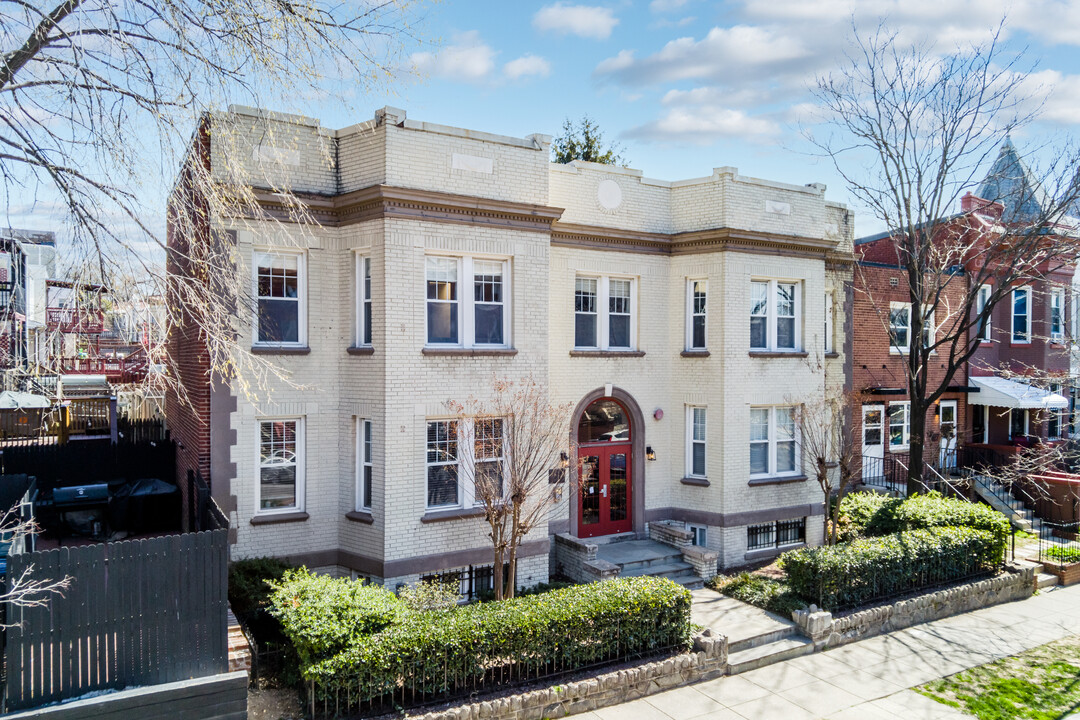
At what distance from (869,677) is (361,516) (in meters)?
8.96

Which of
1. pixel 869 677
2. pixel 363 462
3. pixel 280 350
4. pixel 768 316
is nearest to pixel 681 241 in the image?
pixel 768 316

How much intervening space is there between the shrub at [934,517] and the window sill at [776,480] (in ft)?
6.01

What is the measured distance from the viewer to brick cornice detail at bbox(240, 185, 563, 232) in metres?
12.5

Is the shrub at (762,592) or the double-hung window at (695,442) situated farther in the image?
the double-hung window at (695,442)

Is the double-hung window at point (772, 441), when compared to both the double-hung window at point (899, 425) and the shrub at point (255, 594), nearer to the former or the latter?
the double-hung window at point (899, 425)

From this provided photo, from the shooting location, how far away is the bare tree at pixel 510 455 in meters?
11.9

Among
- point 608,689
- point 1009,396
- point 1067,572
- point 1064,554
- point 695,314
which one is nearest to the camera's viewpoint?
point 608,689

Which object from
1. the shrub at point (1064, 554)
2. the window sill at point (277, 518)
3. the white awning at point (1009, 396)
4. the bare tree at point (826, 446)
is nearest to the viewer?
the window sill at point (277, 518)

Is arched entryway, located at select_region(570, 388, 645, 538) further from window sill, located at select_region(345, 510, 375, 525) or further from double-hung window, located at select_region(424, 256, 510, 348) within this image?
window sill, located at select_region(345, 510, 375, 525)

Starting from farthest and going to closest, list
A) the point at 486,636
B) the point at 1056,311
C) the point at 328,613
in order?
the point at 1056,311 → the point at 486,636 → the point at 328,613

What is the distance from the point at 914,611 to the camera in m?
13.5

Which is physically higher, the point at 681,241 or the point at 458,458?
the point at 681,241

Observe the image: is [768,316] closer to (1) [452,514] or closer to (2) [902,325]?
(2) [902,325]

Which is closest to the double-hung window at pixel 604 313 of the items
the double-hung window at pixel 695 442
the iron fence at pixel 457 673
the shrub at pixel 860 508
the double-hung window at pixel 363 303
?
the double-hung window at pixel 695 442
